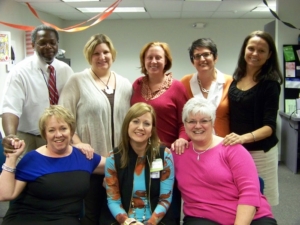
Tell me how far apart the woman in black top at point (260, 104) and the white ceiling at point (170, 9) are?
13.5 ft

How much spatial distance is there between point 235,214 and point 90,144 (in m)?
1.01

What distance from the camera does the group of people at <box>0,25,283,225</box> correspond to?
5.80 ft

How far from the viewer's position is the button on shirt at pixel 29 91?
231 cm

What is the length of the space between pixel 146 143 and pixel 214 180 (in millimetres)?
455

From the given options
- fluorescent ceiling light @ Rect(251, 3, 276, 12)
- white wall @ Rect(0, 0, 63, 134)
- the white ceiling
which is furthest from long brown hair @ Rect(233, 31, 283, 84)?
fluorescent ceiling light @ Rect(251, 3, 276, 12)

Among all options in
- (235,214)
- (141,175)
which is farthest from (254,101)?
(141,175)

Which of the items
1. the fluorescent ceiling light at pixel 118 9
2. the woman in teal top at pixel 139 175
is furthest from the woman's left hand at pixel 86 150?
the fluorescent ceiling light at pixel 118 9

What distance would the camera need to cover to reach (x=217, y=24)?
26.2ft

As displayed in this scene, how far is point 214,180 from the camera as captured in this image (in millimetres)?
1765

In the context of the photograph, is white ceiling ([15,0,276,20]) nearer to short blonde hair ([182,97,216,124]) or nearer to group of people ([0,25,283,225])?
group of people ([0,25,283,225])

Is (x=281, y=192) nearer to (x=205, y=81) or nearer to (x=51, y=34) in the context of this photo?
(x=205, y=81)

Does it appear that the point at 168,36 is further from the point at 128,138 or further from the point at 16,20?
the point at 128,138

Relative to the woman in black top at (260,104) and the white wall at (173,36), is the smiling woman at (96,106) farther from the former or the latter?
the white wall at (173,36)

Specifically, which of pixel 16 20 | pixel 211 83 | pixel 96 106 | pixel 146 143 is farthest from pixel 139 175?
pixel 16 20
